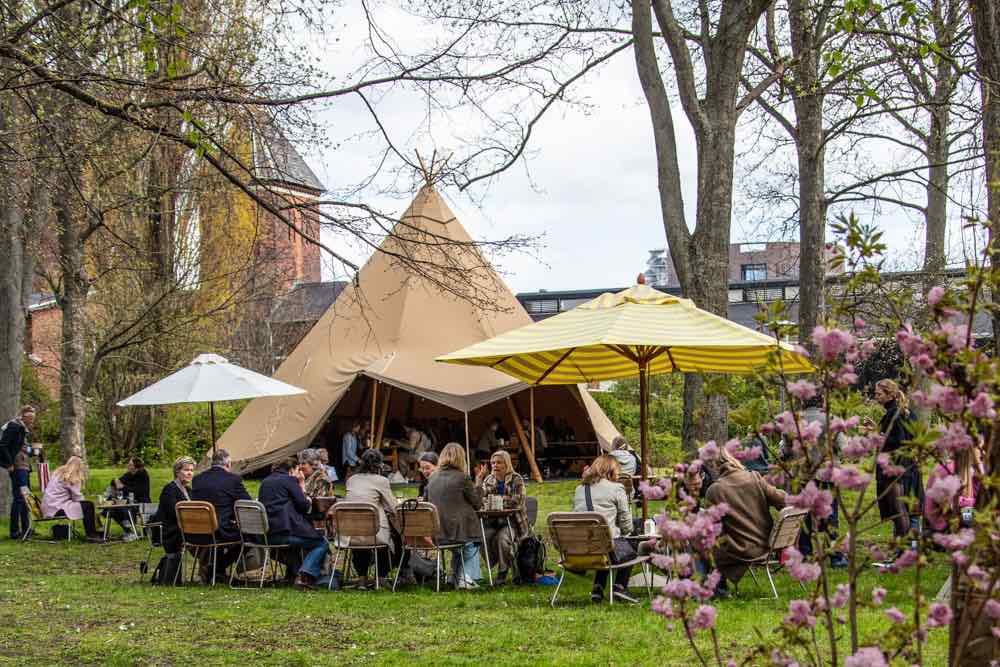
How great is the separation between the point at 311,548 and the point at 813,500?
7816 millimetres

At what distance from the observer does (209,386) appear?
13945 mm

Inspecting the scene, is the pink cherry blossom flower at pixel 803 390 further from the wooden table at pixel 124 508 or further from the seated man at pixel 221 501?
the wooden table at pixel 124 508

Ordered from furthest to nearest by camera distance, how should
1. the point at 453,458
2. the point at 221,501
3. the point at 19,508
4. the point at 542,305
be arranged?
1. the point at 542,305
2. the point at 19,508
3. the point at 221,501
4. the point at 453,458

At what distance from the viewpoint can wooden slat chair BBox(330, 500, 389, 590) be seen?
1012cm

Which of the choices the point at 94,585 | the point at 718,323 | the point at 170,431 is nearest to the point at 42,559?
the point at 94,585

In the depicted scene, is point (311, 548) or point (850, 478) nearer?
point (850, 478)

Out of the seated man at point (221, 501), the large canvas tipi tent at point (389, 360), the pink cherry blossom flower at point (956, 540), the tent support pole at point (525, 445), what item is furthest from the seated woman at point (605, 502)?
the tent support pole at point (525, 445)

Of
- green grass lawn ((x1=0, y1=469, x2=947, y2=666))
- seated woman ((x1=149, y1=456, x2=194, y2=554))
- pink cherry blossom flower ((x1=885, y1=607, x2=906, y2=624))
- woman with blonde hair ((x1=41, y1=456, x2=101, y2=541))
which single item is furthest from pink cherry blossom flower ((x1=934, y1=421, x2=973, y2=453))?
woman with blonde hair ((x1=41, y1=456, x2=101, y2=541))

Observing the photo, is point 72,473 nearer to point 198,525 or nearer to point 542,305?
point 198,525

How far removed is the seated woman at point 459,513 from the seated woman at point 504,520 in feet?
0.96

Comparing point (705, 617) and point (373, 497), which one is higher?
point (705, 617)

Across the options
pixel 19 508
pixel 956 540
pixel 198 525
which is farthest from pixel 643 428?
pixel 19 508

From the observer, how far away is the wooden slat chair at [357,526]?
10.1 m

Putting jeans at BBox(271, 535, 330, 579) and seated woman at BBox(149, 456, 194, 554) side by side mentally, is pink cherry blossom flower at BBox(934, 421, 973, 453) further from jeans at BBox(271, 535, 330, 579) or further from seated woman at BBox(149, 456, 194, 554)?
seated woman at BBox(149, 456, 194, 554)
